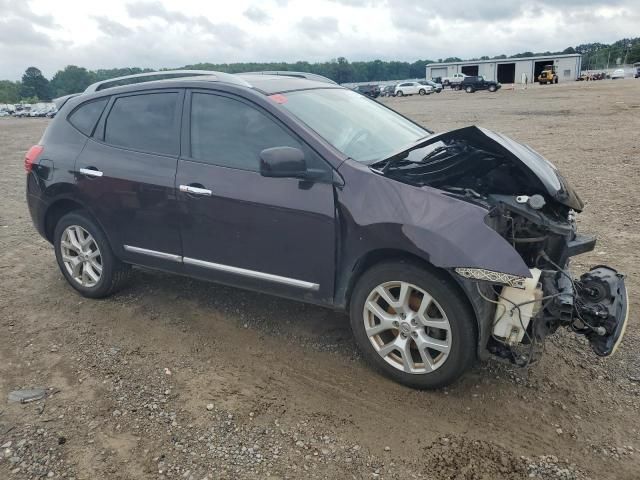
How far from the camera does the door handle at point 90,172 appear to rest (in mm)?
4387

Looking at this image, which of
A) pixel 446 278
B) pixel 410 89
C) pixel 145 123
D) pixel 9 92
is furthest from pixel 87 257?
pixel 9 92

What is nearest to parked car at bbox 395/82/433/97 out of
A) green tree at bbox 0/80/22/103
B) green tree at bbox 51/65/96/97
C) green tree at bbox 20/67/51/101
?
green tree at bbox 51/65/96/97

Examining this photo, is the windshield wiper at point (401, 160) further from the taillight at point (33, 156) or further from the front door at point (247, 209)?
the taillight at point (33, 156)

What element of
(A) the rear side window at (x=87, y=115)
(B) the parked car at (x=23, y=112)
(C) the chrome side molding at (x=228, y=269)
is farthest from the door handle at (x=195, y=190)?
(B) the parked car at (x=23, y=112)

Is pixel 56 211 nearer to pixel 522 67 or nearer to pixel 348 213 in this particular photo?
pixel 348 213

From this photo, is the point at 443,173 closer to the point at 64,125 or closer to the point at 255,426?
the point at 255,426

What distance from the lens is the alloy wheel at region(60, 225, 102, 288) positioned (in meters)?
4.71

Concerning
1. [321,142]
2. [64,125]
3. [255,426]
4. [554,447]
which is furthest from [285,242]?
[64,125]

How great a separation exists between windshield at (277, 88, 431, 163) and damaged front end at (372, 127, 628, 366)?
0.32m

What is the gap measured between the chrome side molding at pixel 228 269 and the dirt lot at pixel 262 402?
1.79ft

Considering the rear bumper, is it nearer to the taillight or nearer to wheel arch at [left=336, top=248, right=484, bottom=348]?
the taillight

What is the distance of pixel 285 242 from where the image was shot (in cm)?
356

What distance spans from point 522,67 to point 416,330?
86251mm

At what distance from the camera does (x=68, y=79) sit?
89.9 metres
